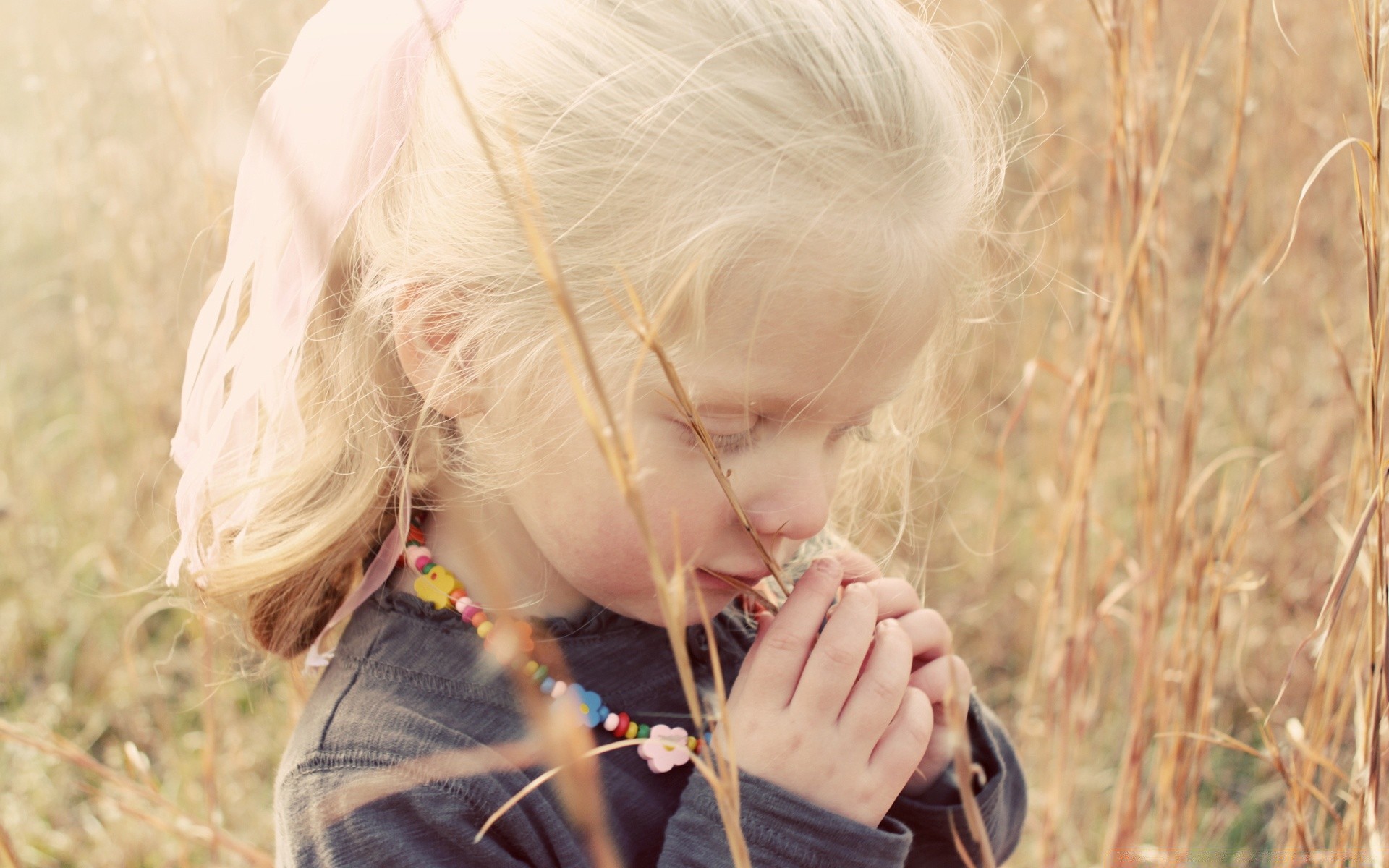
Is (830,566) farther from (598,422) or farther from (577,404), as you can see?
(598,422)

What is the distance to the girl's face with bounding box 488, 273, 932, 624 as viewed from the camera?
0.84 meters

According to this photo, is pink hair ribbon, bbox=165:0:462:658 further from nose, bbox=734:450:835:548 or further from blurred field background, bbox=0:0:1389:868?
nose, bbox=734:450:835:548

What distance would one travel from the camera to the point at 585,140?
881 mm

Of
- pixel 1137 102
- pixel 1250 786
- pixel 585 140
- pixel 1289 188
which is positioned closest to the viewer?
pixel 585 140

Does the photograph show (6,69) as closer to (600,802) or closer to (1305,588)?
(600,802)

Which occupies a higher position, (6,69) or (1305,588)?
(6,69)

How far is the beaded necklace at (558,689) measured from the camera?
3.29 feet

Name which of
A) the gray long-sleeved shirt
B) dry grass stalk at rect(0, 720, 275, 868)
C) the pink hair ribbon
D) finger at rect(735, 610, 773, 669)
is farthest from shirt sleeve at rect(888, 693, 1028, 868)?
dry grass stalk at rect(0, 720, 275, 868)

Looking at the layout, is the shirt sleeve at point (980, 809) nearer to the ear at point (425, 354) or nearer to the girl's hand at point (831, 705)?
the girl's hand at point (831, 705)

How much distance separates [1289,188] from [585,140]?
1.59 metres

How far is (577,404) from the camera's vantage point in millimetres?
918

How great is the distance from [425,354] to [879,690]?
50 centimetres

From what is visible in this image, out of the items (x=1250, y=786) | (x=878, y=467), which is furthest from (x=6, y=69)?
(x=1250, y=786)

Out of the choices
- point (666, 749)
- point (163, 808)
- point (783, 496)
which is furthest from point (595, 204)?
point (163, 808)
